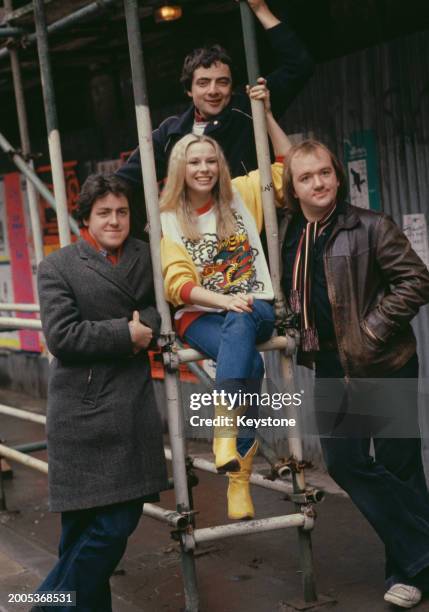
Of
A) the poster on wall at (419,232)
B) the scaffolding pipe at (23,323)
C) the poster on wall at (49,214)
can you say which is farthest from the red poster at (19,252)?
the poster on wall at (419,232)

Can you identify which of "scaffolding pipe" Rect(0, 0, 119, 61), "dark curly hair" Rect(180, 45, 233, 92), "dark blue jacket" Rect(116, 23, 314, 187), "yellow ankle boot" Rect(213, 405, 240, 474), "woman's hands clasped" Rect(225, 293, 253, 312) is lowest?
"yellow ankle boot" Rect(213, 405, 240, 474)

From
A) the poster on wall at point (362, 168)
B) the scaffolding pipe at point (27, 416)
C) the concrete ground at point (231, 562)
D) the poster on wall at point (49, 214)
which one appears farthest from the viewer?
the poster on wall at point (49, 214)

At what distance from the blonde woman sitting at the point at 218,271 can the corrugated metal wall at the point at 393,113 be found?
1459 millimetres

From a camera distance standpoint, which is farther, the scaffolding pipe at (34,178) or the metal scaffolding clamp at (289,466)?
the scaffolding pipe at (34,178)

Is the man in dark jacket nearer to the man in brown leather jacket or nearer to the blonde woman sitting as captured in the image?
the blonde woman sitting

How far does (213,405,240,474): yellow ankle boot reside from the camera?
3762 mm

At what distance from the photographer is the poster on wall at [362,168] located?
5.63 meters

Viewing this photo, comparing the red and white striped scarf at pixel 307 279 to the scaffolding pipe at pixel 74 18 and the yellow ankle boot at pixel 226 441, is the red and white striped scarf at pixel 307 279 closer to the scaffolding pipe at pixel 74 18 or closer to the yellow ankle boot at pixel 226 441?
the yellow ankle boot at pixel 226 441

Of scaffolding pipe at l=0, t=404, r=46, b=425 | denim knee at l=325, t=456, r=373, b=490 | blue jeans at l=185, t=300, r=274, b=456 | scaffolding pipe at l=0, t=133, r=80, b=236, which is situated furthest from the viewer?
scaffolding pipe at l=0, t=404, r=46, b=425

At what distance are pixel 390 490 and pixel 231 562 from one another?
1289mm

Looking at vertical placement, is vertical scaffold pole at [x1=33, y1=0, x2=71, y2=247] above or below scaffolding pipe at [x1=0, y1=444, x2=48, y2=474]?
above

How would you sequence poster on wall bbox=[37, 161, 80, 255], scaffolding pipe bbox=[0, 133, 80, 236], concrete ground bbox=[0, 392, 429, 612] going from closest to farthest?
concrete ground bbox=[0, 392, 429, 612] < scaffolding pipe bbox=[0, 133, 80, 236] < poster on wall bbox=[37, 161, 80, 255]

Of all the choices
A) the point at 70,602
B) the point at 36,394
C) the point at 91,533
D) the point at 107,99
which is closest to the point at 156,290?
the point at 91,533

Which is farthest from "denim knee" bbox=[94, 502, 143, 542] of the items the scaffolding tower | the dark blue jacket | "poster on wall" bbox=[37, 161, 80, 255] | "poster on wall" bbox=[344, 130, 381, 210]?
"poster on wall" bbox=[37, 161, 80, 255]
